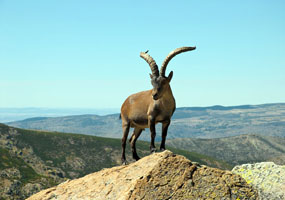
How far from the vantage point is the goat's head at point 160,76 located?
1444 cm

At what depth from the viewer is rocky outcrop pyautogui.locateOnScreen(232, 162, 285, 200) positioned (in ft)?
39.5

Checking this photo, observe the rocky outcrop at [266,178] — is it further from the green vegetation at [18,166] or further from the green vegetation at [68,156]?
the green vegetation at [68,156]

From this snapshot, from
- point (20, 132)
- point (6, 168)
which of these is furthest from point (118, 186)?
point (20, 132)

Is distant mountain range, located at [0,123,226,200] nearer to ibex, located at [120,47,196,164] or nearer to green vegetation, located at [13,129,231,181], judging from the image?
green vegetation, located at [13,129,231,181]

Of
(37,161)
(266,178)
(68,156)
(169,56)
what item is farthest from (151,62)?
(68,156)

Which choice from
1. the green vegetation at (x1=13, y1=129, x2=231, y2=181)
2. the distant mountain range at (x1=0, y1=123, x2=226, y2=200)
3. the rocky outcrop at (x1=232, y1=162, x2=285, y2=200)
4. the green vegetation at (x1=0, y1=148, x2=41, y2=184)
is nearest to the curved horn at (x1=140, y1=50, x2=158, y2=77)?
the rocky outcrop at (x1=232, y1=162, x2=285, y2=200)

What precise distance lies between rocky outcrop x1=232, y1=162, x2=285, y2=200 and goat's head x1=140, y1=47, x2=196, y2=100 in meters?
4.54

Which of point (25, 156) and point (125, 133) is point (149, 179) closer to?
point (125, 133)

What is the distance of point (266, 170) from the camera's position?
43.9 ft

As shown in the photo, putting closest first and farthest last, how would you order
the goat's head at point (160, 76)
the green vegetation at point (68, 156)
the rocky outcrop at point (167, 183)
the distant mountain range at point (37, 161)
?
the rocky outcrop at point (167, 183) < the goat's head at point (160, 76) < the distant mountain range at point (37, 161) < the green vegetation at point (68, 156)

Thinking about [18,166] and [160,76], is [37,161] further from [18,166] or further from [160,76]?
[160,76]

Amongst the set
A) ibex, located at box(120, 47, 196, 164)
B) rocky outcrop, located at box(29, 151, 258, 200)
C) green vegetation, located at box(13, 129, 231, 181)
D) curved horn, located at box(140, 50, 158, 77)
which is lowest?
green vegetation, located at box(13, 129, 231, 181)

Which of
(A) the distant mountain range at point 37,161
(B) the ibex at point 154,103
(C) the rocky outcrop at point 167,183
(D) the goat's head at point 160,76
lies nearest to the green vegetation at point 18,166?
(A) the distant mountain range at point 37,161

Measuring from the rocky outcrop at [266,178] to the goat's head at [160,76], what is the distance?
4537mm
